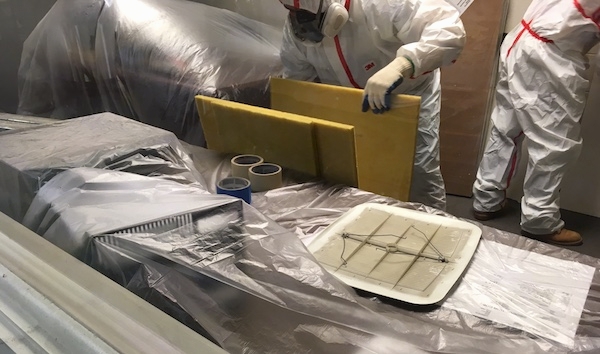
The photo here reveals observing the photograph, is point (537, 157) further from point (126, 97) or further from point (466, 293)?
point (126, 97)

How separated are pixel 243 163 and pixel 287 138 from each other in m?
0.12

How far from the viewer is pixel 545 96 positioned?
1867 millimetres

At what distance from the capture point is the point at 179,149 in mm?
1029

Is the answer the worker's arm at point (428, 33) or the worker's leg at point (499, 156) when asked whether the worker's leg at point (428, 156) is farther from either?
the worker's leg at point (499, 156)

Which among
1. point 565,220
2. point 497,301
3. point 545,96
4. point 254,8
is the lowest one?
point 565,220

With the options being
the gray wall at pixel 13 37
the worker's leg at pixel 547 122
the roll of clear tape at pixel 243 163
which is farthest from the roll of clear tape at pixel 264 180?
the worker's leg at pixel 547 122

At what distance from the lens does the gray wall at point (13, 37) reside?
142cm

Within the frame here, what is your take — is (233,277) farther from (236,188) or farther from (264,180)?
(264,180)

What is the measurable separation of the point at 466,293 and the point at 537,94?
143 centimetres

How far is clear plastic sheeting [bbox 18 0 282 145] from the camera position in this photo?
161cm

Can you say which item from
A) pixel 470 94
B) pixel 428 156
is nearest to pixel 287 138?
pixel 428 156

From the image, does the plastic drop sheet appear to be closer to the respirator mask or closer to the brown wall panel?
the respirator mask

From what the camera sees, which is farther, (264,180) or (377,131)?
(377,131)

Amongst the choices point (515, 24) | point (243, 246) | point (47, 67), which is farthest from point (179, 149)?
point (515, 24)
